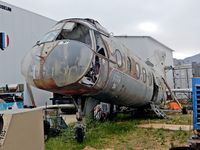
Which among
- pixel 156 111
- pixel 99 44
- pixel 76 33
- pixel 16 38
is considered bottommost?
pixel 156 111

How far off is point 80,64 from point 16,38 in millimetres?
15045

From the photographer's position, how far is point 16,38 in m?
20.8

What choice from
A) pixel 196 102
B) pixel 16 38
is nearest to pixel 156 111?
pixel 196 102

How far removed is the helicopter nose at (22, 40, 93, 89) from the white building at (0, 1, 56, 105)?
11.9m

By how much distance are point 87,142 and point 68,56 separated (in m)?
2.18

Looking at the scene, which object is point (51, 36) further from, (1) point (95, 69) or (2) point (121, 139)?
(2) point (121, 139)

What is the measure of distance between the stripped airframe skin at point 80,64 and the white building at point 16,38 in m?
10.8

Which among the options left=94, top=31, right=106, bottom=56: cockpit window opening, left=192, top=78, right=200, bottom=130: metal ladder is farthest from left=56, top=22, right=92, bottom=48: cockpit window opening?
left=192, top=78, right=200, bottom=130: metal ladder

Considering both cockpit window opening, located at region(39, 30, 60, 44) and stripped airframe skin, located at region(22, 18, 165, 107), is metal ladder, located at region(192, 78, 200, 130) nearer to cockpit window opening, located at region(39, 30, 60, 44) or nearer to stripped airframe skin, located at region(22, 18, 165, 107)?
stripped airframe skin, located at region(22, 18, 165, 107)

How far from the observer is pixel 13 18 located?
20.4 meters

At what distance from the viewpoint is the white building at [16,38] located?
63.6 ft

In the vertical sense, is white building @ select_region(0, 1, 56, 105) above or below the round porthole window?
above

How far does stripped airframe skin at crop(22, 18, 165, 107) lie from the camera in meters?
6.77

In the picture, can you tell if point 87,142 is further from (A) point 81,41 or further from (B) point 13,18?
(B) point 13,18
